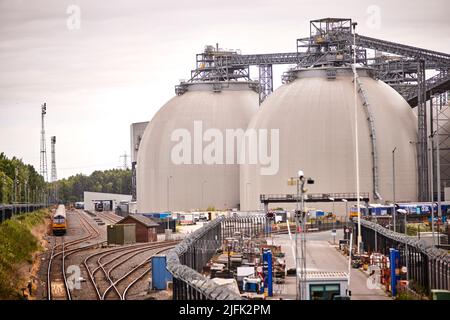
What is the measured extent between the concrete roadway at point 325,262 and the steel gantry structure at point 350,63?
17.2 meters

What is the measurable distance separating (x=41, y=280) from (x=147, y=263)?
7.70m

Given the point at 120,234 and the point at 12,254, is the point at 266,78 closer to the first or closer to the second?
the point at 120,234

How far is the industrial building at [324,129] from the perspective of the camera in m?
66.3

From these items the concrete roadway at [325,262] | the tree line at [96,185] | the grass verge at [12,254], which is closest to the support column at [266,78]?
the concrete roadway at [325,262]

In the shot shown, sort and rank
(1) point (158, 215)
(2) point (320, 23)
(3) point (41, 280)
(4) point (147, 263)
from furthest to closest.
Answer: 1. (2) point (320, 23)
2. (1) point (158, 215)
3. (4) point (147, 263)
4. (3) point (41, 280)

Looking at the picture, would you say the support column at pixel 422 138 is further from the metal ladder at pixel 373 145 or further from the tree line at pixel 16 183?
the tree line at pixel 16 183

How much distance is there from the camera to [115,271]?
3259 cm

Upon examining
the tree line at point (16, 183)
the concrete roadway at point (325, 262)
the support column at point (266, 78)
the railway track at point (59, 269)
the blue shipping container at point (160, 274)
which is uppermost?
the support column at point (266, 78)

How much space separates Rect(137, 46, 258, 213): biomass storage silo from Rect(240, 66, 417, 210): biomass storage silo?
1045cm

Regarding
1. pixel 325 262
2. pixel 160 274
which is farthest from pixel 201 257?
pixel 160 274

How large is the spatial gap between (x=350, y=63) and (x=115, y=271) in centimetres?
4429
